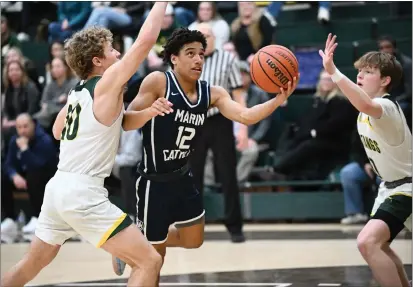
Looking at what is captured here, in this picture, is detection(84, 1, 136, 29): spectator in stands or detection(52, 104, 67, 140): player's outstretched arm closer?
detection(52, 104, 67, 140): player's outstretched arm

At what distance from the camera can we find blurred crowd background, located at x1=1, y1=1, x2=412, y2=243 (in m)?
10.8

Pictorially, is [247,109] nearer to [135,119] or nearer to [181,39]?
[181,39]

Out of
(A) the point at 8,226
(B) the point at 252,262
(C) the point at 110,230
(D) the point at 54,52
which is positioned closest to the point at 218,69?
(B) the point at 252,262

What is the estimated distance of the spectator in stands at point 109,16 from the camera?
12289 mm

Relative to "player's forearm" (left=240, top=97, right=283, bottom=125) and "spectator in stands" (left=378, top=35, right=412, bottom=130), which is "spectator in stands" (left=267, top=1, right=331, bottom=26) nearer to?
"spectator in stands" (left=378, top=35, right=412, bottom=130)

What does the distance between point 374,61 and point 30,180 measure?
19.8 feet

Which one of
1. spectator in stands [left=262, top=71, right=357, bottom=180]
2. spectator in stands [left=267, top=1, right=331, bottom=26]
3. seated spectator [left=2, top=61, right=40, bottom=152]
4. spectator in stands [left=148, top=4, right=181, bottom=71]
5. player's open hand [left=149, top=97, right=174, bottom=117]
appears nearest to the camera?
player's open hand [left=149, top=97, right=174, bottom=117]

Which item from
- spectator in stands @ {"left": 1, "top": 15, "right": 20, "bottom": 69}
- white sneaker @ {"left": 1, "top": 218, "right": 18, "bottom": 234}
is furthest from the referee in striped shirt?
spectator in stands @ {"left": 1, "top": 15, "right": 20, "bottom": 69}

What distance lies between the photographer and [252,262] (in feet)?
26.1

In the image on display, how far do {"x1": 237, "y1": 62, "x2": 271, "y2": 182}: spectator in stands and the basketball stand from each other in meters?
5.57

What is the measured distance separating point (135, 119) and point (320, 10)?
310 inches

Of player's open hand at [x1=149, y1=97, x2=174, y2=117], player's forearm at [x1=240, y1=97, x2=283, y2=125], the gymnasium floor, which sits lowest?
the gymnasium floor

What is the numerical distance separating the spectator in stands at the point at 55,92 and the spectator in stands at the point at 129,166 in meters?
1.29

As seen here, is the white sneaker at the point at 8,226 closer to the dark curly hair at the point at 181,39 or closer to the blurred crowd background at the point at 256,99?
the blurred crowd background at the point at 256,99
